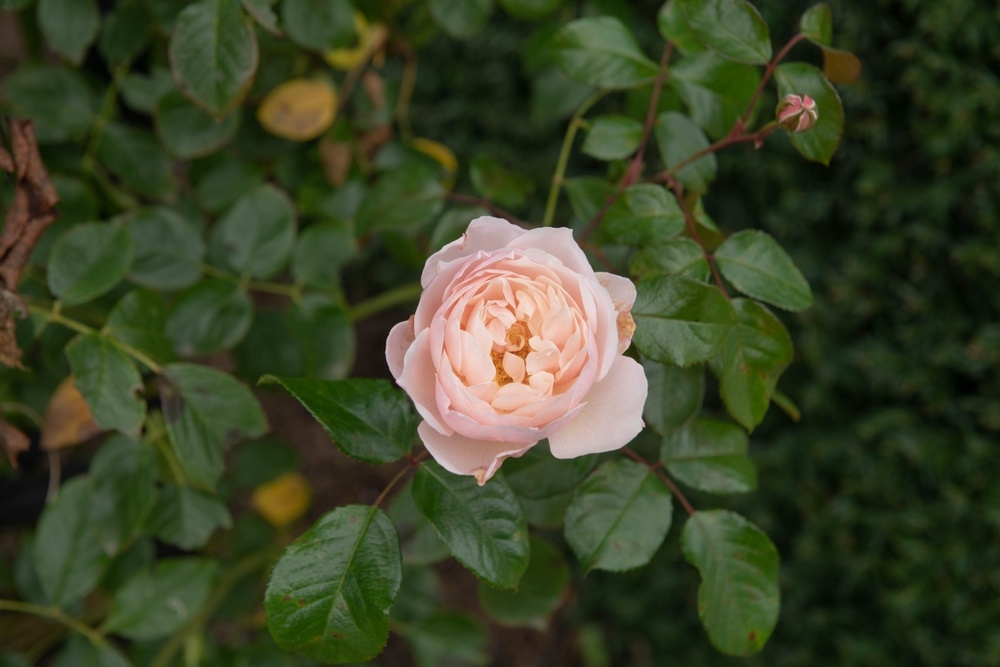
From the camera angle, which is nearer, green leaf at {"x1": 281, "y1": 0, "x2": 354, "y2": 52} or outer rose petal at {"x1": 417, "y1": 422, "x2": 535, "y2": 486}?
outer rose petal at {"x1": 417, "y1": 422, "x2": 535, "y2": 486}

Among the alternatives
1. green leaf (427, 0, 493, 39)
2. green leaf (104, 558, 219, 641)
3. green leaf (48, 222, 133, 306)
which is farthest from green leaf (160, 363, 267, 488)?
green leaf (427, 0, 493, 39)

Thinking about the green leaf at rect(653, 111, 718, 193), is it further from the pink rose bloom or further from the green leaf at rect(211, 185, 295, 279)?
the green leaf at rect(211, 185, 295, 279)

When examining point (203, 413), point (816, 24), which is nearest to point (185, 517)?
point (203, 413)

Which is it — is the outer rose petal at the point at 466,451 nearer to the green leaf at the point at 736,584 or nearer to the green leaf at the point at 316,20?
the green leaf at the point at 736,584

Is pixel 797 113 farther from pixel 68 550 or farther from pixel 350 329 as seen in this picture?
pixel 68 550

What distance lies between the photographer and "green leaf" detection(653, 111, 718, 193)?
2.72 feet

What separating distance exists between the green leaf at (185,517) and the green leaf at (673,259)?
0.64 m

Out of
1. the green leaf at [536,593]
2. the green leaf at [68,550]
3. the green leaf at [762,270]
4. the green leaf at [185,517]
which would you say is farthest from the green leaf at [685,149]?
the green leaf at [68,550]

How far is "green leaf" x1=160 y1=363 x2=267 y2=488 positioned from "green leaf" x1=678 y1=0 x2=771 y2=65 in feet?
1.96

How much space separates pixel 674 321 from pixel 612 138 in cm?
30

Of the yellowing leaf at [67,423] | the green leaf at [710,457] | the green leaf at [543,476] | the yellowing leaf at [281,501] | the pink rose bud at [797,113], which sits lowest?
the yellowing leaf at [281,501]

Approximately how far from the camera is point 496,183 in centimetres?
106

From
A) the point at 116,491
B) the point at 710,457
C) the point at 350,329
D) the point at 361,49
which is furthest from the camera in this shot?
the point at 361,49

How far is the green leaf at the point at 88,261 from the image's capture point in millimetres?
851
